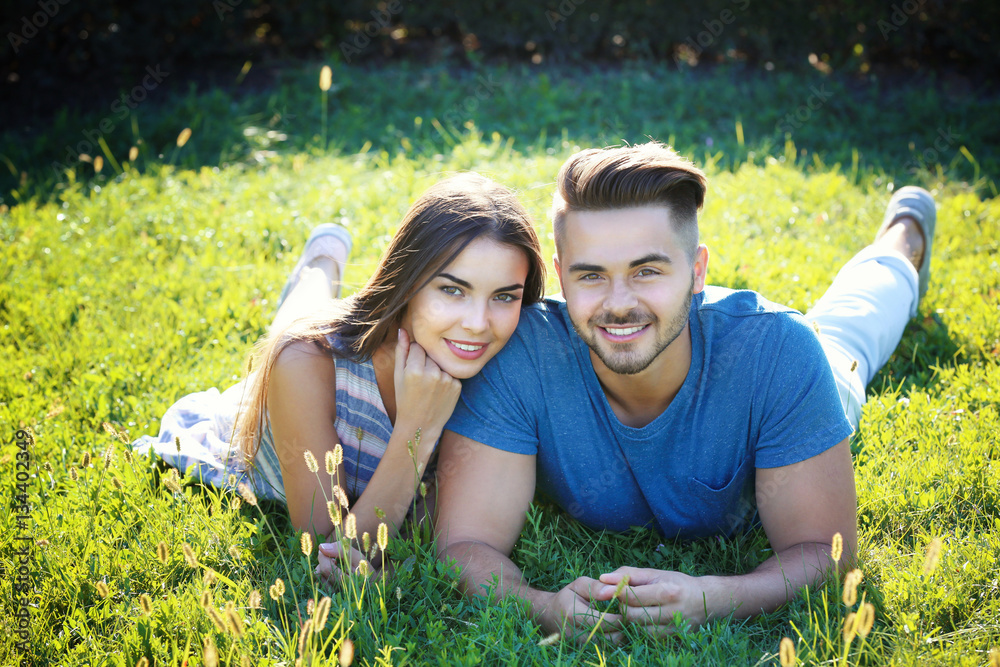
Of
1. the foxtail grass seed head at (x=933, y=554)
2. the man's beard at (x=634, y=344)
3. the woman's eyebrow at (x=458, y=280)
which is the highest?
the woman's eyebrow at (x=458, y=280)

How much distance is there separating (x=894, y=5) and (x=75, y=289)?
818cm

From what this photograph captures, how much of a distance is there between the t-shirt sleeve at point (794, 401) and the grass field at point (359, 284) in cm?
47

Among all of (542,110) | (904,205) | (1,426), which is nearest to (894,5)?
(542,110)

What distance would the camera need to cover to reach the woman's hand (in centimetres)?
285

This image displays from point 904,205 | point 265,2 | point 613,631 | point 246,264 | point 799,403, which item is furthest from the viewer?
point 265,2

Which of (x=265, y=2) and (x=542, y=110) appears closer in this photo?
(x=542, y=110)

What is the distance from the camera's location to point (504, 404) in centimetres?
285

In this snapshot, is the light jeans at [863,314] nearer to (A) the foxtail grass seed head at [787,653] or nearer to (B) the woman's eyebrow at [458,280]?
(B) the woman's eyebrow at [458,280]

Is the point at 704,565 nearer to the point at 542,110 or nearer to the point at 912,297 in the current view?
the point at 912,297

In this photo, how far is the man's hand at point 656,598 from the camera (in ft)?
7.83

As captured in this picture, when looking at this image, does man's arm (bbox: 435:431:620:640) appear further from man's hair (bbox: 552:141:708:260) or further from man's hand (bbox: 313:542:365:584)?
man's hair (bbox: 552:141:708:260)

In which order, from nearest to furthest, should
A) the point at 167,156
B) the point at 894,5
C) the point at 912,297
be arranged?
1. the point at 912,297
2. the point at 167,156
3. the point at 894,5

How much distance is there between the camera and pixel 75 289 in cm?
480

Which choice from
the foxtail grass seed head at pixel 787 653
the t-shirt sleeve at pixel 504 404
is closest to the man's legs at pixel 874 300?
the t-shirt sleeve at pixel 504 404
